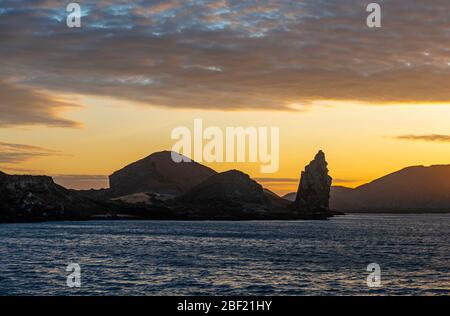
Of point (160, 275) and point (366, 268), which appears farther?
point (366, 268)

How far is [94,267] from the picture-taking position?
7762cm

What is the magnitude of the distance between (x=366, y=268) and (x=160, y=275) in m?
29.6

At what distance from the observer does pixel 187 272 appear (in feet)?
236
